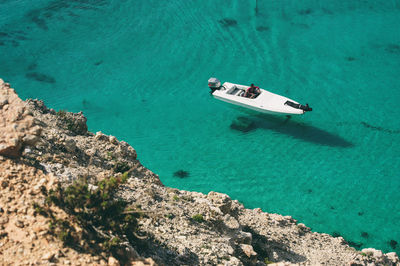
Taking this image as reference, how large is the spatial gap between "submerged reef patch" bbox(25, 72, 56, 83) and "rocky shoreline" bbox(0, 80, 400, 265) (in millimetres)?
16315

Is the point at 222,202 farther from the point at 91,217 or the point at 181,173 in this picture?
the point at 181,173

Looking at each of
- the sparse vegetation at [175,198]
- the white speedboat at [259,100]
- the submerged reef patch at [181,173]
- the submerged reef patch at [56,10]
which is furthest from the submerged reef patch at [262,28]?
the sparse vegetation at [175,198]

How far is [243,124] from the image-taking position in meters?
25.4

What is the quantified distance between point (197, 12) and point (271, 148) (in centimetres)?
1888

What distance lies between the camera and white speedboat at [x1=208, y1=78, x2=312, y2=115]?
79.0 feet

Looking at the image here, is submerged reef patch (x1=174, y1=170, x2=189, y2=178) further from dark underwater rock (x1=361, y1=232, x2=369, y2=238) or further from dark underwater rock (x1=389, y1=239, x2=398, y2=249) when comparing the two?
dark underwater rock (x1=389, y1=239, x2=398, y2=249)

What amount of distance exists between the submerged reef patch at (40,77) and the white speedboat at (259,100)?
14105 mm

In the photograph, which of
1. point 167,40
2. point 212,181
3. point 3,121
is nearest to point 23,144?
point 3,121

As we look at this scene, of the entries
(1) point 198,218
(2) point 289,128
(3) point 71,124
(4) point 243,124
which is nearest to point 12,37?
(4) point 243,124

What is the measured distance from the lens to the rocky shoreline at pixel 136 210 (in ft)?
25.7

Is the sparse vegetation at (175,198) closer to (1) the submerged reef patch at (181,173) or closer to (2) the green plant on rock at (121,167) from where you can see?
(2) the green plant on rock at (121,167)

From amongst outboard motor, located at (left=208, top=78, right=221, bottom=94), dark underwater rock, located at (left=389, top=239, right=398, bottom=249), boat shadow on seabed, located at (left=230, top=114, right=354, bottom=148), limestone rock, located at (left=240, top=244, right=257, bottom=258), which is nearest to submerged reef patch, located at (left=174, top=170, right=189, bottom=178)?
boat shadow on seabed, located at (left=230, top=114, right=354, bottom=148)

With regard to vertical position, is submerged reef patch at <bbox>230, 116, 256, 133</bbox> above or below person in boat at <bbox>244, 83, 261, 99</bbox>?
below

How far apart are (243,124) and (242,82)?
16.7 ft
